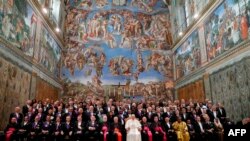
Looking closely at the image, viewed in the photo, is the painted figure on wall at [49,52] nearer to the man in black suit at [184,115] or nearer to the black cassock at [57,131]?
the black cassock at [57,131]

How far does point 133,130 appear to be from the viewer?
363 inches

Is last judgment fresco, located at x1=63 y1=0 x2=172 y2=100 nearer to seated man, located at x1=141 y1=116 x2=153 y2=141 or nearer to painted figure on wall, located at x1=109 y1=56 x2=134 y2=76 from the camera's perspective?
painted figure on wall, located at x1=109 y1=56 x2=134 y2=76

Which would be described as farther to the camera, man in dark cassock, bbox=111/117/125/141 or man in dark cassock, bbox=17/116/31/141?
man in dark cassock, bbox=111/117/125/141

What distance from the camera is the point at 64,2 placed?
74.9 feet

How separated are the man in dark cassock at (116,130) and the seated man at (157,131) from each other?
1.42 m

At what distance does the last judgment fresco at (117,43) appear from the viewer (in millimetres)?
21734

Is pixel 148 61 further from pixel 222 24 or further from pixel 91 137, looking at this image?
pixel 91 137

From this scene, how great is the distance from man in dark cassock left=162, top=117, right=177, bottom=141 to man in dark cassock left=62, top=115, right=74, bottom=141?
4.20m

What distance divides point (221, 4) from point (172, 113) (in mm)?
7882

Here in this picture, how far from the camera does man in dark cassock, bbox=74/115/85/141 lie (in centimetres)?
915

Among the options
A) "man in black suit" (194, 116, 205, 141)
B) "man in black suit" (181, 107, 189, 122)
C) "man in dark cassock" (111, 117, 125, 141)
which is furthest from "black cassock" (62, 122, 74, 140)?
"man in black suit" (194, 116, 205, 141)

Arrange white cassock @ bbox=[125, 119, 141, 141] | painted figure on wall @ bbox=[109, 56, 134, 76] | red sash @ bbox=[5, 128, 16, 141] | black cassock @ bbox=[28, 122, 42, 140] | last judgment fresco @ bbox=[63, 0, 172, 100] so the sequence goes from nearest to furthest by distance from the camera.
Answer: red sash @ bbox=[5, 128, 16, 141]
black cassock @ bbox=[28, 122, 42, 140]
white cassock @ bbox=[125, 119, 141, 141]
last judgment fresco @ bbox=[63, 0, 172, 100]
painted figure on wall @ bbox=[109, 56, 134, 76]

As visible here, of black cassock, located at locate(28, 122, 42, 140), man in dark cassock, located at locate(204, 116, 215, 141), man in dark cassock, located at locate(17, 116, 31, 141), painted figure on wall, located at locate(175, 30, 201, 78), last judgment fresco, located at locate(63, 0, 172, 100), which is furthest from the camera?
last judgment fresco, located at locate(63, 0, 172, 100)

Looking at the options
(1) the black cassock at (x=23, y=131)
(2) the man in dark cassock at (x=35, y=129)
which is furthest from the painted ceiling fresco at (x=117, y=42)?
(1) the black cassock at (x=23, y=131)
